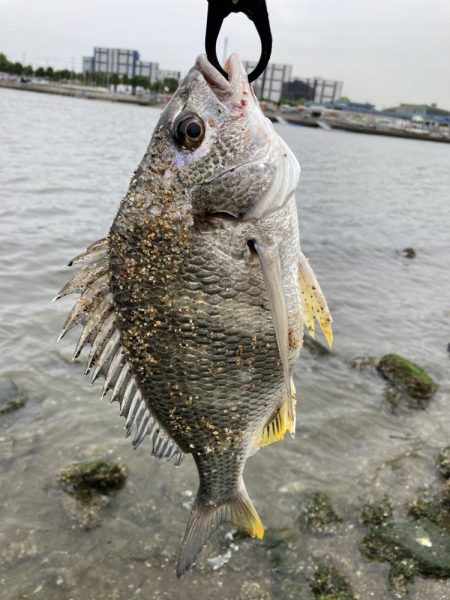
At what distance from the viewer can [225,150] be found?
87.0 inches

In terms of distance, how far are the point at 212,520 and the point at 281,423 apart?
2.36ft

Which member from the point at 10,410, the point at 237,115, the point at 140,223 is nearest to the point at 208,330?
the point at 140,223

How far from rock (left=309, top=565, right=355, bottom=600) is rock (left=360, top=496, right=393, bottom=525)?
0.67 metres

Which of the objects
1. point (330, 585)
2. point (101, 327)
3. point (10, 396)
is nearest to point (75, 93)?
point (10, 396)

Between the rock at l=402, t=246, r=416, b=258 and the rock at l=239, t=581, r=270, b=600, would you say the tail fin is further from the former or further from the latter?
the rock at l=402, t=246, r=416, b=258

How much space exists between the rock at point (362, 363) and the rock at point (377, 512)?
2.83 metres

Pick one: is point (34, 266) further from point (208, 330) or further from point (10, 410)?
point (208, 330)

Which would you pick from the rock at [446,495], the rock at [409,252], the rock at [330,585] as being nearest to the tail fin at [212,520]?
the rock at [330,585]

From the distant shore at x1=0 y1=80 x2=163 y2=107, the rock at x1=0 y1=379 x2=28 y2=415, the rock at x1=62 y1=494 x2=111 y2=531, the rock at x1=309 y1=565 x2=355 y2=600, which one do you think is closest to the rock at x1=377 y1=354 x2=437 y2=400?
the rock at x1=309 y1=565 x2=355 y2=600

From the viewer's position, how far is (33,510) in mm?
4430

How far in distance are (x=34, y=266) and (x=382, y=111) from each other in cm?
16814

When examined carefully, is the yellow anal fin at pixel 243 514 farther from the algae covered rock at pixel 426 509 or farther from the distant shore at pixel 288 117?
the distant shore at pixel 288 117

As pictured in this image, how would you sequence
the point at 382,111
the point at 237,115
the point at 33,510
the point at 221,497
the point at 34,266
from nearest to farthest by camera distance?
the point at 237,115
the point at 221,497
the point at 33,510
the point at 34,266
the point at 382,111

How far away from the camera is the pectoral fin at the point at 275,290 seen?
2.10 m
